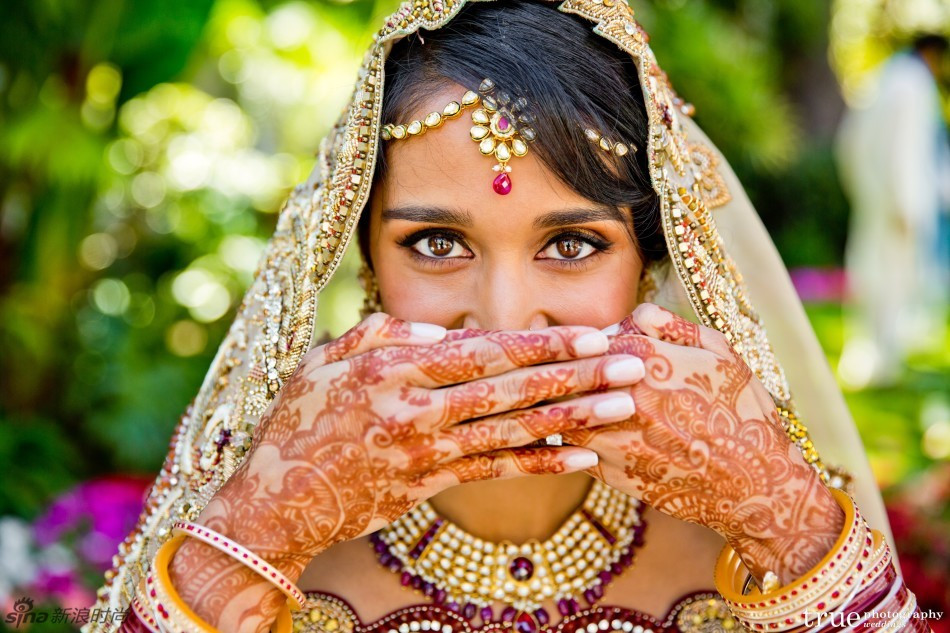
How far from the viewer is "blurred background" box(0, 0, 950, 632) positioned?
128 inches

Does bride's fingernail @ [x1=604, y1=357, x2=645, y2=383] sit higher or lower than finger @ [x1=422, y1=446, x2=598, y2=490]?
higher

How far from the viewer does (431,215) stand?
1531 mm

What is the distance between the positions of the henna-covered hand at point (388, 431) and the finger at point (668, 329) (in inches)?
3.6

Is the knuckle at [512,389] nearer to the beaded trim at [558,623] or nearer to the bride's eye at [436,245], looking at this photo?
the bride's eye at [436,245]

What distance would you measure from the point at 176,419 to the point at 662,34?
13.0 feet

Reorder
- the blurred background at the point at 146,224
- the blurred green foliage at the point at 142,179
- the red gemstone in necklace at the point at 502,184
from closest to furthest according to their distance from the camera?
the red gemstone in necklace at the point at 502,184, the blurred background at the point at 146,224, the blurred green foliage at the point at 142,179

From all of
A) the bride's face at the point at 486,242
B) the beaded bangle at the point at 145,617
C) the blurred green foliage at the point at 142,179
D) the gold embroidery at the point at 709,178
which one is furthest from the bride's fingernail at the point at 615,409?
the blurred green foliage at the point at 142,179

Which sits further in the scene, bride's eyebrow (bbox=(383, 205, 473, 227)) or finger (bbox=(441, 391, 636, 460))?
bride's eyebrow (bbox=(383, 205, 473, 227))

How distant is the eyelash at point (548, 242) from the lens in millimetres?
1553

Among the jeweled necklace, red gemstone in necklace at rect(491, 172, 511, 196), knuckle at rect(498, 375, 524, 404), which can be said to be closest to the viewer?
knuckle at rect(498, 375, 524, 404)

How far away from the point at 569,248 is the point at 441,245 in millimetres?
227

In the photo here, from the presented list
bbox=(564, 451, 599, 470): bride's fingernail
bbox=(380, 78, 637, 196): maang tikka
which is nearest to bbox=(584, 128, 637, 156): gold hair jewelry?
bbox=(380, 78, 637, 196): maang tikka

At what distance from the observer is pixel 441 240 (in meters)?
1.57

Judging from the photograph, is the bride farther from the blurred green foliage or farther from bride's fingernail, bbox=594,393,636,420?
the blurred green foliage
